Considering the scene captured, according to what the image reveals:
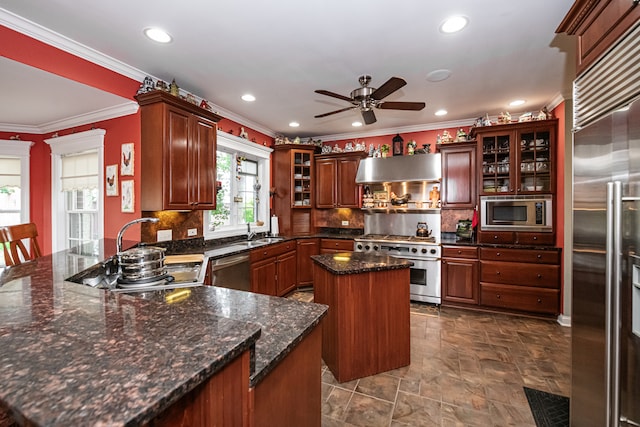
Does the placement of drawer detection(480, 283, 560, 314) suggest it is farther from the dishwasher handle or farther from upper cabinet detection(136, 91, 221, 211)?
upper cabinet detection(136, 91, 221, 211)

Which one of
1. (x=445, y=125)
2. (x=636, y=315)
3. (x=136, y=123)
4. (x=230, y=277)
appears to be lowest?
(x=230, y=277)

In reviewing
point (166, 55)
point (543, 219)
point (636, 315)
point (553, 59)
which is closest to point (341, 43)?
point (166, 55)

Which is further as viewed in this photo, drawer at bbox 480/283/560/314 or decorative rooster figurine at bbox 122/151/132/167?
drawer at bbox 480/283/560/314

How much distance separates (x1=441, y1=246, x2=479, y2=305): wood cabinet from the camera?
3.84 metres

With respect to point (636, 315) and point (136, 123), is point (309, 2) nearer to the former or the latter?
point (136, 123)

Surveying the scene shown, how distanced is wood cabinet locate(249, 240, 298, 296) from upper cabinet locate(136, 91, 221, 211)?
1119 millimetres

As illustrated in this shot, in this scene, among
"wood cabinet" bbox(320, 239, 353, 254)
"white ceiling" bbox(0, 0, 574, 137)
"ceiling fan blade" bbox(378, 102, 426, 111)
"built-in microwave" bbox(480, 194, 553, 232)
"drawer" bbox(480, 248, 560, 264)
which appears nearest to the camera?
"white ceiling" bbox(0, 0, 574, 137)

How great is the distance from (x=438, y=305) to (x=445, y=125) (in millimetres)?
2830

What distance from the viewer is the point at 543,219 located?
3.68 metres

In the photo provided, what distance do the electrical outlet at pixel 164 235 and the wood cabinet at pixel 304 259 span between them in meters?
2.06

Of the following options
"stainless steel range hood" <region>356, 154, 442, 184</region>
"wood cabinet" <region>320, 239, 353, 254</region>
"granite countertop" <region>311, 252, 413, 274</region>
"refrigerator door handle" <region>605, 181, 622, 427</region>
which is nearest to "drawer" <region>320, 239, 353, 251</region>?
"wood cabinet" <region>320, 239, 353, 254</region>

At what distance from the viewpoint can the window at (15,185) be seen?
386 centimetres

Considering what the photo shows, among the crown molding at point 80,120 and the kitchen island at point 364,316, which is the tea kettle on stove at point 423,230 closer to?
the kitchen island at point 364,316

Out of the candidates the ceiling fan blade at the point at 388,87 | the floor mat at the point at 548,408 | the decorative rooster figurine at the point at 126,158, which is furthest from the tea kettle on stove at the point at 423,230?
the decorative rooster figurine at the point at 126,158
